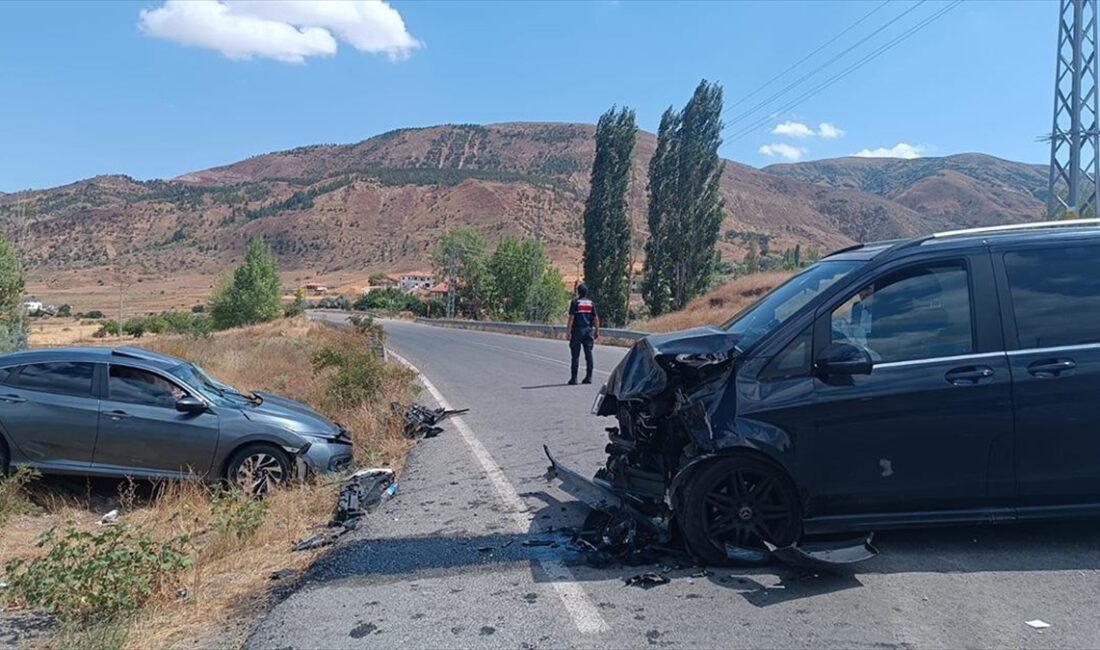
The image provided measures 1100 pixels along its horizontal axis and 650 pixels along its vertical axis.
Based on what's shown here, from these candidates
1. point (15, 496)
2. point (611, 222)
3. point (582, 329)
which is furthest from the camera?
point (611, 222)

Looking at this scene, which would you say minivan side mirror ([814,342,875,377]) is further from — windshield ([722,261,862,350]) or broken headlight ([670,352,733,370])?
broken headlight ([670,352,733,370])

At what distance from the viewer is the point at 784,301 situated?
5441mm

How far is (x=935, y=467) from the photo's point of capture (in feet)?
15.4

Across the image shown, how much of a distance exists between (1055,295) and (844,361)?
4.53 ft

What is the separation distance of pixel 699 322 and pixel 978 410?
94.0ft

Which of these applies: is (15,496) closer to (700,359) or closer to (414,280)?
(700,359)

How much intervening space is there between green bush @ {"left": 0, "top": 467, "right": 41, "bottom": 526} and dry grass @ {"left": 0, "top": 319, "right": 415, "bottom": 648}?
0.07m

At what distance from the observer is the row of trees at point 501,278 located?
7350 centimetres

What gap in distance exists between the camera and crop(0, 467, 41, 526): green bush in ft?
23.5

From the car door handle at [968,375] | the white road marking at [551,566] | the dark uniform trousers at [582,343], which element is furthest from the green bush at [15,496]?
the dark uniform trousers at [582,343]

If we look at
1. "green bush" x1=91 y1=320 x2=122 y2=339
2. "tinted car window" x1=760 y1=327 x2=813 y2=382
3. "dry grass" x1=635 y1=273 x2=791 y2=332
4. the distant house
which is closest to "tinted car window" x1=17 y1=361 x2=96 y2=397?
"tinted car window" x1=760 y1=327 x2=813 y2=382

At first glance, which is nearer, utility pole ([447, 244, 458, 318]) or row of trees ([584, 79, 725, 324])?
row of trees ([584, 79, 725, 324])

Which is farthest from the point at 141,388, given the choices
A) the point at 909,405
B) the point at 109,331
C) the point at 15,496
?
the point at 109,331

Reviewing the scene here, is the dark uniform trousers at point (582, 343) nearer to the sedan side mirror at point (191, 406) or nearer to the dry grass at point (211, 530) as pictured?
the dry grass at point (211, 530)
